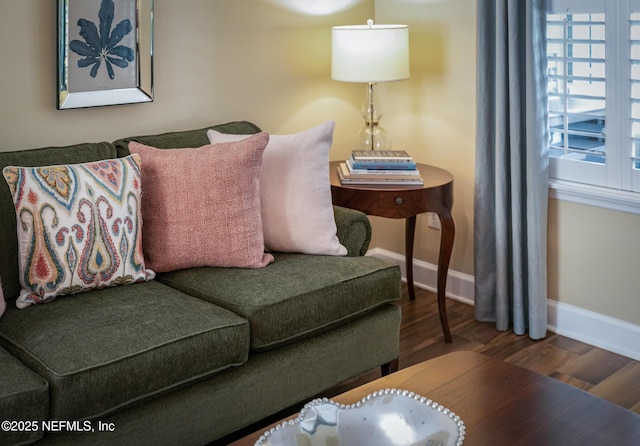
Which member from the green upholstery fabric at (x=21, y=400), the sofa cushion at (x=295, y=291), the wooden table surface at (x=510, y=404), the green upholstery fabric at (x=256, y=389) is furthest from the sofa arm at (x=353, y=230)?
the green upholstery fabric at (x=21, y=400)

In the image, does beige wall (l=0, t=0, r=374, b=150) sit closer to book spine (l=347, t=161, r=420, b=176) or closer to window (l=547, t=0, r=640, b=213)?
book spine (l=347, t=161, r=420, b=176)

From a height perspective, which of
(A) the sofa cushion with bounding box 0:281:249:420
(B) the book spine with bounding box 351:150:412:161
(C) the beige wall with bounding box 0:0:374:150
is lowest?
(A) the sofa cushion with bounding box 0:281:249:420

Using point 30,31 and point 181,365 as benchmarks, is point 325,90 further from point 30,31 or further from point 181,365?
point 181,365

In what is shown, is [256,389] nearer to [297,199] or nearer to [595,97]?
[297,199]

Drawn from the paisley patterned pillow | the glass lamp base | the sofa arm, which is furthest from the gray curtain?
the paisley patterned pillow

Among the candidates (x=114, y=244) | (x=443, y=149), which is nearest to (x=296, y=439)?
(x=114, y=244)

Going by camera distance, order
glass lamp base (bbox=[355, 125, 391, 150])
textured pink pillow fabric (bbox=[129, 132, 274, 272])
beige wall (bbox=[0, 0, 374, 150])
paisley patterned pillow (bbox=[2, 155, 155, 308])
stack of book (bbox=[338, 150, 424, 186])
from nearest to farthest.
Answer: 1. paisley patterned pillow (bbox=[2, 155, 155, 308])
2. textured pink pillow fabric (bbox=[129, 132, 274, 272])
3. beige wall (bbox=[0, 0, 374, 150])
4. stack of book (bbox=[338, 150, 424, 186])
5. glass lamp base (bbox=[355, 125, 391, 150])

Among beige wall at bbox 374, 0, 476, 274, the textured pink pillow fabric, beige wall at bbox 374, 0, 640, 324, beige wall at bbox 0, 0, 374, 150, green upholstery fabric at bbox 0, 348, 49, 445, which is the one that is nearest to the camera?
green upholstery fabric at bbox 0, 348, 49, 445

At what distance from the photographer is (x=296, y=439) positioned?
1839 millimetres

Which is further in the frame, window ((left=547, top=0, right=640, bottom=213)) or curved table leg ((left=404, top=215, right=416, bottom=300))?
curved table leg ((left=404, top=215, right=416, bottom=300))

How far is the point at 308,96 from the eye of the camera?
397 centimetres

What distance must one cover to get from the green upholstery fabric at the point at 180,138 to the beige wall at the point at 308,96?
19 cm

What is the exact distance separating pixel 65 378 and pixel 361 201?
63.1 inches

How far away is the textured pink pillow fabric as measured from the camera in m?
2.83
